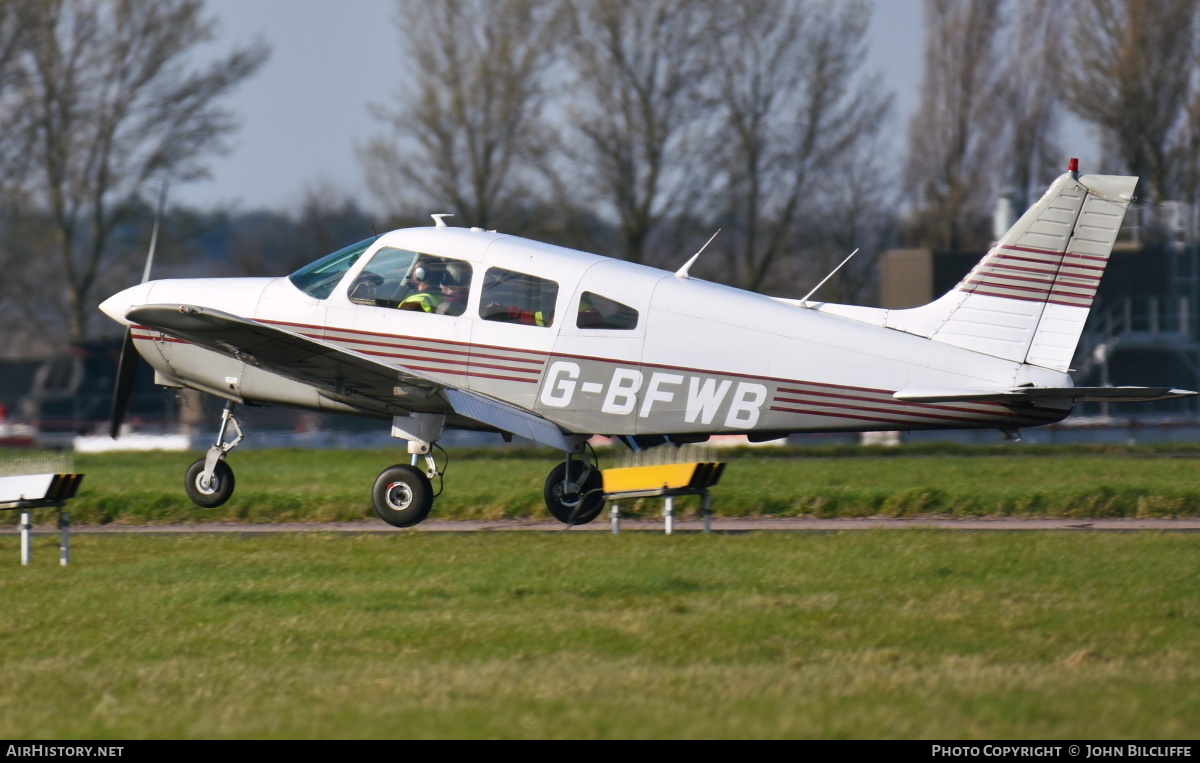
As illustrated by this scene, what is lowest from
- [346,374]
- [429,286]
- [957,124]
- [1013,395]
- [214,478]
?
[214,478]

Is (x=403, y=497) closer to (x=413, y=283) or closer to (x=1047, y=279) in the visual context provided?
(x=413, y=283)

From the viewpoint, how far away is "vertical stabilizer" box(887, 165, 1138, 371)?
37.0ft

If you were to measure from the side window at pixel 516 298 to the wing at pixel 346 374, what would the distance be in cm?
77

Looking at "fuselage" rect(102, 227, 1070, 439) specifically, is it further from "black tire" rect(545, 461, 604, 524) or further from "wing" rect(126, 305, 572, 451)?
"black tire" rect(545, 461, 604, 524)

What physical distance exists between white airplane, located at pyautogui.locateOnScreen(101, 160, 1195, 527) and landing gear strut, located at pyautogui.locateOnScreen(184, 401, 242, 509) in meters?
0.92

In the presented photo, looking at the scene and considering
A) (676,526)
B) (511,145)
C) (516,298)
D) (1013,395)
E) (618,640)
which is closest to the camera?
(618,640)

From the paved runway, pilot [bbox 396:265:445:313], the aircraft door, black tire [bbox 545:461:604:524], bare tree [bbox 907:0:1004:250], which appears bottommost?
the paved runway

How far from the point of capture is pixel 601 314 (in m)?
11.7

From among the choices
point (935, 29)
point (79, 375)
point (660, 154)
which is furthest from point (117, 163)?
point (935, 29)

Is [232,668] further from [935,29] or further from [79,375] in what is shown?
[935,29]

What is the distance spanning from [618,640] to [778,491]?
24.9 ft

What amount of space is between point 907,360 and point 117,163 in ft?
108

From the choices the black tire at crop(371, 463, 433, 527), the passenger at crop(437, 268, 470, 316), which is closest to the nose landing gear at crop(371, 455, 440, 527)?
the black tire at crop(371, 463, 433, 527)

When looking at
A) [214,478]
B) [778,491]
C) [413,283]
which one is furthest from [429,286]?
[778,491]
